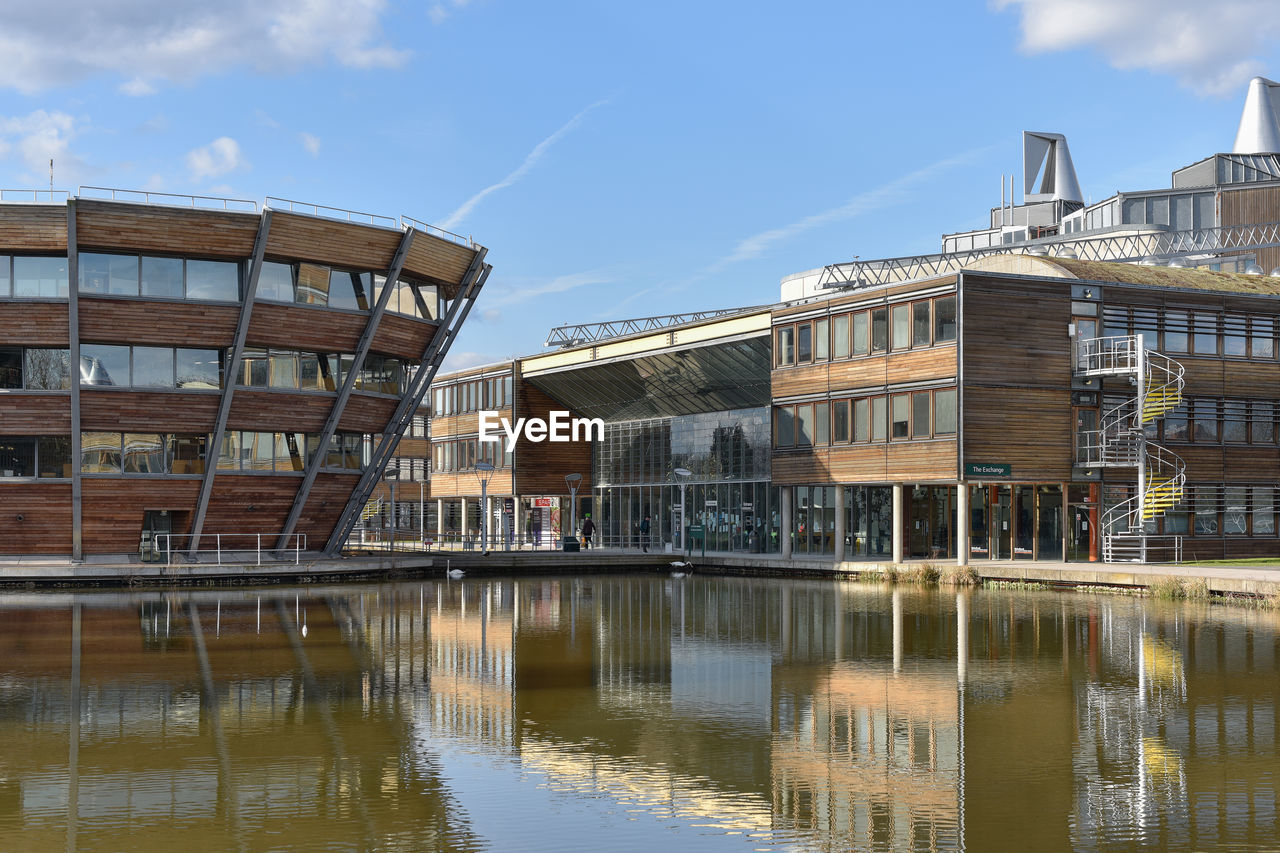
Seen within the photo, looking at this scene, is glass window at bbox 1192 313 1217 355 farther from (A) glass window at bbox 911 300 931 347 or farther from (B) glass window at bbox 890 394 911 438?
(B) glass window at bbox 890 394 911 438

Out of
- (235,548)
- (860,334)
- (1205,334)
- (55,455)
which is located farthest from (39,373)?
(1205,334)

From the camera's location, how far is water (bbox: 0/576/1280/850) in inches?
433

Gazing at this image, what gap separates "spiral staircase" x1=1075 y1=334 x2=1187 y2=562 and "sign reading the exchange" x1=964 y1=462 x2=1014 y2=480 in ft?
9.17

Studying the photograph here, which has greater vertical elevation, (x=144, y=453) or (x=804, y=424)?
(x=804, y=424)

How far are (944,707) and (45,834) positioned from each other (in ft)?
34.5

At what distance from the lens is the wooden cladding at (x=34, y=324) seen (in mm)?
40938

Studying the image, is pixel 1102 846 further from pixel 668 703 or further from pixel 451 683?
pixel 451 683

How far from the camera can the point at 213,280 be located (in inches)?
1674

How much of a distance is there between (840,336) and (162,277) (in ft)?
76.0

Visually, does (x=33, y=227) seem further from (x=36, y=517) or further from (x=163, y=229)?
(x=36, y=517)

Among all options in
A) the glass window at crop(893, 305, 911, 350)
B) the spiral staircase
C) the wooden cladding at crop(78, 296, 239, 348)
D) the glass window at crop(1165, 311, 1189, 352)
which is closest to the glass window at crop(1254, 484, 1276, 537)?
the spiral staircase

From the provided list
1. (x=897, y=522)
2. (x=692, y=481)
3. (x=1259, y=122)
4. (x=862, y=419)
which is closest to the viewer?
(x=897, y=522)

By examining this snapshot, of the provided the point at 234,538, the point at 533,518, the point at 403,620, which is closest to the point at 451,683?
the point at 403,620

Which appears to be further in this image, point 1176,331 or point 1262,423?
point 1262,423
